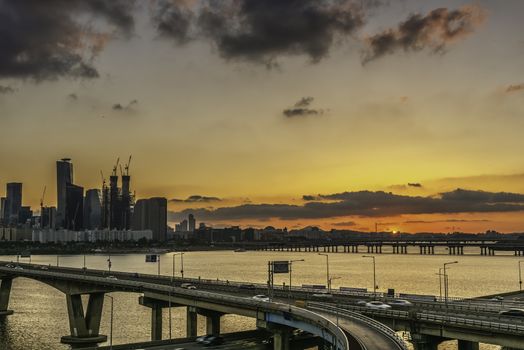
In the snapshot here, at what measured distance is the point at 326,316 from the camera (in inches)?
2879

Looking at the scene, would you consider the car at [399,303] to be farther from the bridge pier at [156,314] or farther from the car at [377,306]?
the bridge pier at [156,314]

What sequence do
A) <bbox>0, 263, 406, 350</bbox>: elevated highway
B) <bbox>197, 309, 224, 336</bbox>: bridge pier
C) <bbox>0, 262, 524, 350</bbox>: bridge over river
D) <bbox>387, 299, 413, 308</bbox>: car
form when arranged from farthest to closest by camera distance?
<bbox>197, 309, 224, 336</bbox>: bridge pier
<bbox>387, 299, 413, 308</bbox>: car
<bbox>0, 263, 406, 350</bbox>: elevated highway
<bbox>0, 262, 524, 350</bbox>: bridge over river

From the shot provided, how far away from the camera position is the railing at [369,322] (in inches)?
2182

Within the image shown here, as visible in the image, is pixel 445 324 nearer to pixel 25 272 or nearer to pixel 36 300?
pixel 25 272

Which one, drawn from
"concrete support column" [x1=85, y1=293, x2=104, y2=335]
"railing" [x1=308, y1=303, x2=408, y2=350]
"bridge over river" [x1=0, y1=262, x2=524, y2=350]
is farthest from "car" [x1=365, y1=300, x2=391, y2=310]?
"concrete support column" [x1=85, y1=293, x2=104, y2=335]

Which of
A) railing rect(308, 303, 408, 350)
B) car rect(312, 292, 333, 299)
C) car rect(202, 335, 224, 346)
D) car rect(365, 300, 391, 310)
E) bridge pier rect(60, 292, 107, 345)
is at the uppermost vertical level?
car rect(365, 300, 391, 310)

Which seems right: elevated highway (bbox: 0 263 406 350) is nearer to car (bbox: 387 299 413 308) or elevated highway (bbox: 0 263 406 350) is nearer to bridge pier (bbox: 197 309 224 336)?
bridge pier (bbox: 197 309 224 336)

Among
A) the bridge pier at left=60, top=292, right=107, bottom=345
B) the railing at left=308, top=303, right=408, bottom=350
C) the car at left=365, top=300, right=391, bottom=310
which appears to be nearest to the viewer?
the railing at left=308, top=303, right=408, bottom=350

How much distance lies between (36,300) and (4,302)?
26.8 metres

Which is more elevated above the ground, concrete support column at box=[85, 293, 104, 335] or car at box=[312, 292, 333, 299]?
car at box=[312, 292, 333, 299]

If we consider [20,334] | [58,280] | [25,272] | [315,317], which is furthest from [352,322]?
[25,272]

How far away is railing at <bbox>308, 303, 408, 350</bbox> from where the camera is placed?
55412mm

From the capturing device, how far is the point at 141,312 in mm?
139000


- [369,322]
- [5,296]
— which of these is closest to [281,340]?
[369,322]
